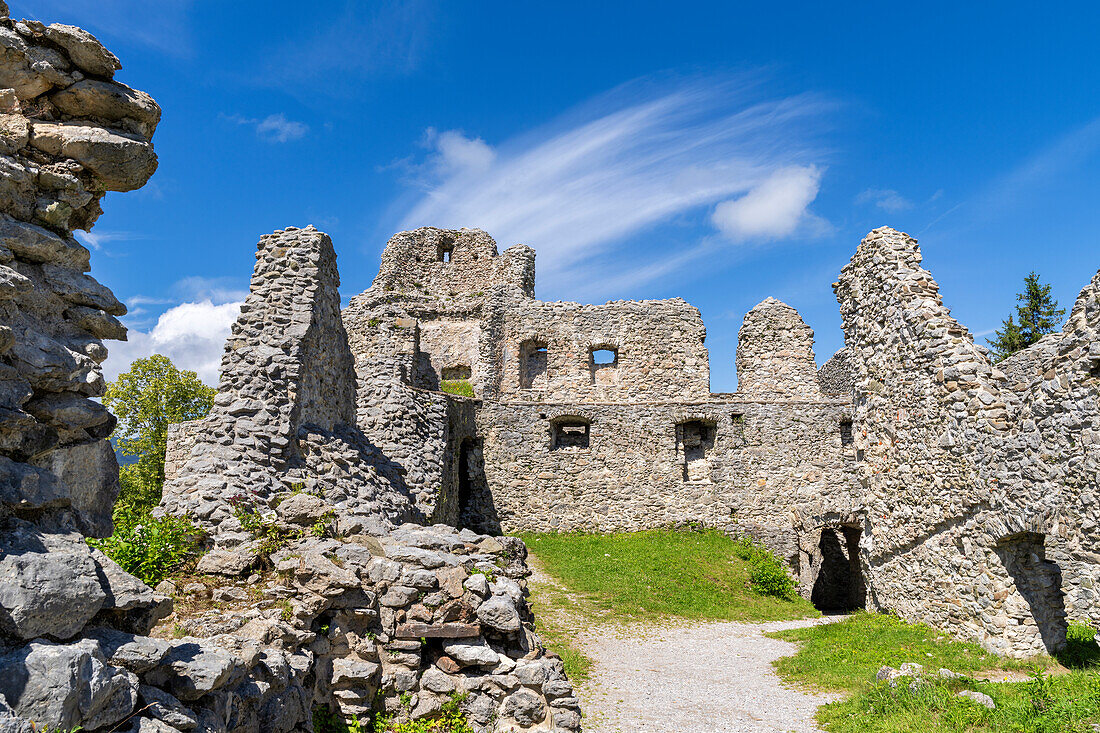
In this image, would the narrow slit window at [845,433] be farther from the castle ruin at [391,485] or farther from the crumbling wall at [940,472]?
the crumbling wall at [940,472]

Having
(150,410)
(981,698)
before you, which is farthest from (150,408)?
(981,698)

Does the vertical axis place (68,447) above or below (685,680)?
above

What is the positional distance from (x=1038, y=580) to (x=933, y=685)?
3.39 m

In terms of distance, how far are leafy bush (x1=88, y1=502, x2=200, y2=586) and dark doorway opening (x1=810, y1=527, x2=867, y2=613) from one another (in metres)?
14.6

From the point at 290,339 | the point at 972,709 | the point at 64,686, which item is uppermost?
the point at 290,339

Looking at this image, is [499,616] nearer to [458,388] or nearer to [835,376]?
[458,388]

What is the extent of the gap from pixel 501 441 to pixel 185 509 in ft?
45.6

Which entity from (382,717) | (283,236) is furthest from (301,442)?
(382,717)

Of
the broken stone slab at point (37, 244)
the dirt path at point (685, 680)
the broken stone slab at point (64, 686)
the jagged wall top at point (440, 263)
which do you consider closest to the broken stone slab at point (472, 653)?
the dirt path at point (685, 680)

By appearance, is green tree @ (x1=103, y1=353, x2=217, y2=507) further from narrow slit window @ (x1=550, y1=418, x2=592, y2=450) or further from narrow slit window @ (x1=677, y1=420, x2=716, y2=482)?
narrow slit window @ (x1=677, y1=420, x2=716, y2=482)

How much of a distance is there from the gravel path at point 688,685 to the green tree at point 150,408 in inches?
820

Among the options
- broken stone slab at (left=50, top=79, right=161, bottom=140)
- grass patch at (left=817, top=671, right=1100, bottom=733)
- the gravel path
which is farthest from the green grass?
broken stone slab at (left=50, top=79, right=161, bottom=140)

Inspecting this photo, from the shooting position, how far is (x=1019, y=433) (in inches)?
374

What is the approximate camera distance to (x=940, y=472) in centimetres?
1062
